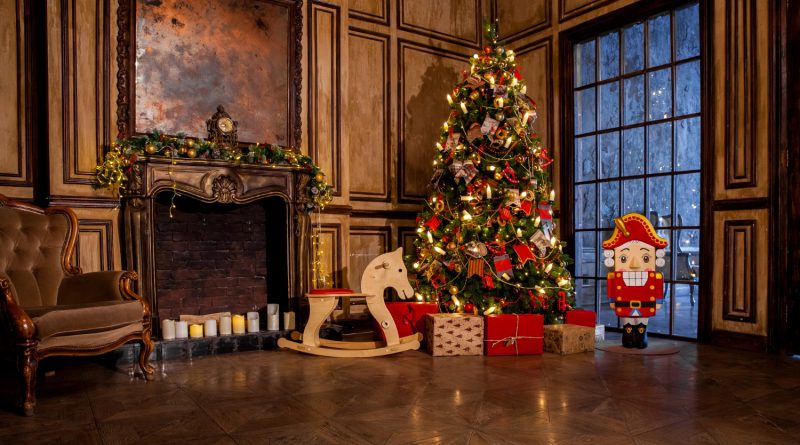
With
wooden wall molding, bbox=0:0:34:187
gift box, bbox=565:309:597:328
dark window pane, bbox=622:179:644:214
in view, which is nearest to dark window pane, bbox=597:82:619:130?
dark window pane, bbox=622:179:644:214

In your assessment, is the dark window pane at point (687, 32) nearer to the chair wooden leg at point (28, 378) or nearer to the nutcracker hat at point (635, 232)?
the nutcracker hat at point (635, 232)

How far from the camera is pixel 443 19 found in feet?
21.1

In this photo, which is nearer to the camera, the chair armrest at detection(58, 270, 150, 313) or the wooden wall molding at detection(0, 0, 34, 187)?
the chair armrest at detection(58, 270, 150, 313)

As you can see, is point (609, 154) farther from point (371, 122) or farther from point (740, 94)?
point (371, 122)

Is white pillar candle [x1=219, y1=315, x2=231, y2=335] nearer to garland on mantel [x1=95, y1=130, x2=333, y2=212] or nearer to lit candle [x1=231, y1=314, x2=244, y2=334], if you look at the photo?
lit candle [x1=231, y1=314, x2=244, y2=334]

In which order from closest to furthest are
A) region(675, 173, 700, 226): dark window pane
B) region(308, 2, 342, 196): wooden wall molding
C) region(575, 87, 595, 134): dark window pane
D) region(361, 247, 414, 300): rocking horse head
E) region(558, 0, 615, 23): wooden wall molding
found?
1. region(361, 247, 414, 300): rocking horse head
2. region(675, 173, 700, 226): dark window pane
3. region(308, 2, 342, 196): wooden wall molding
4. region(558, 0, 615, 23): wooden wall molding
5. region(575, 87, 595, 134): dark window pane

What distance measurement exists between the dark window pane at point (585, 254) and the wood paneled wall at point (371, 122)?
0.62 meters

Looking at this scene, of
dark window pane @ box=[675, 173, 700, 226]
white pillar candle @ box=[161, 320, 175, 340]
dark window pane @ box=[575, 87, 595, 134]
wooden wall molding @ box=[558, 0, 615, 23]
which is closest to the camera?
white pillar candle @ box=[161, 320, 175, 340]

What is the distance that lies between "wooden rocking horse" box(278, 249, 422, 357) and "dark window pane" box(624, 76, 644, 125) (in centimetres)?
248

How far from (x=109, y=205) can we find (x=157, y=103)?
0.84 m

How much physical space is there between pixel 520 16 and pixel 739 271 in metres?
3.39

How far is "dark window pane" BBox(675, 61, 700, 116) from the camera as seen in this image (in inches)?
189

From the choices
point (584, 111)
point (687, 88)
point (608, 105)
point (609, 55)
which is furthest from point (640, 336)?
point (609, 55)

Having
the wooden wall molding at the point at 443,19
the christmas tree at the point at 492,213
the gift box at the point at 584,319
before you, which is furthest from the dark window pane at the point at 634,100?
the wooden wall molding at the point at 443,19
